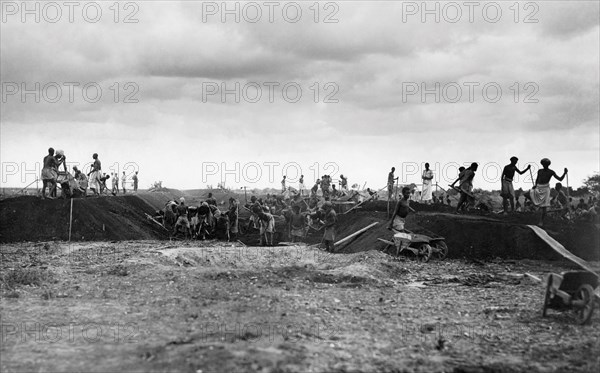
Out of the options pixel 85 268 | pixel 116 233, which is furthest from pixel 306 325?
pixel 116 233

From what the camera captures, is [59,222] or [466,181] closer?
[466,181]

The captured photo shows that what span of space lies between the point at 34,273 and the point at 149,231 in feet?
45.5

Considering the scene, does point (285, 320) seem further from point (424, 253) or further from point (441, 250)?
point (441, 250)

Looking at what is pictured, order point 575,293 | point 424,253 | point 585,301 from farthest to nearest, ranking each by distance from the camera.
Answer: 1. point 424,253
2. point 575,293
3. point 585,301

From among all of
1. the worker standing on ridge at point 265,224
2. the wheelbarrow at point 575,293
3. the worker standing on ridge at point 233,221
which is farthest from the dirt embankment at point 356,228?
the wheelbarrow at point 575,293

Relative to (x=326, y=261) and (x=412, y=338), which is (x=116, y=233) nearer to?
(x=326, y=261)

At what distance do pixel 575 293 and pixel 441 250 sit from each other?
714 centimetres

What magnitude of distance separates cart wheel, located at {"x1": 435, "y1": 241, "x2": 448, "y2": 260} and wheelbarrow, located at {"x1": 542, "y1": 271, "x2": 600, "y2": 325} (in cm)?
673

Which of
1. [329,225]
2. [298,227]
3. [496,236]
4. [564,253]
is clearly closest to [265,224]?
[298,227]

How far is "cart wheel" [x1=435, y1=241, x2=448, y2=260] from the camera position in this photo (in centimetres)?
1566

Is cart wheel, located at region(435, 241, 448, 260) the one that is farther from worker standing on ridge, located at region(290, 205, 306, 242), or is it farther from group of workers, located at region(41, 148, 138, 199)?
group of workers, located at region(41, 148, 138, 199)

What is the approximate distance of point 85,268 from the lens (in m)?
13.8

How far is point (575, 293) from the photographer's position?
28.3 feet

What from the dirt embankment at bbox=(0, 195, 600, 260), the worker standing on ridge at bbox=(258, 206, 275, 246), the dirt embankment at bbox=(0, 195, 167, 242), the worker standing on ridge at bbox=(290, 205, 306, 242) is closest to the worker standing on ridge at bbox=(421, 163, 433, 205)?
the dirt embankment at bbox=(0, 195, 600, 260)
